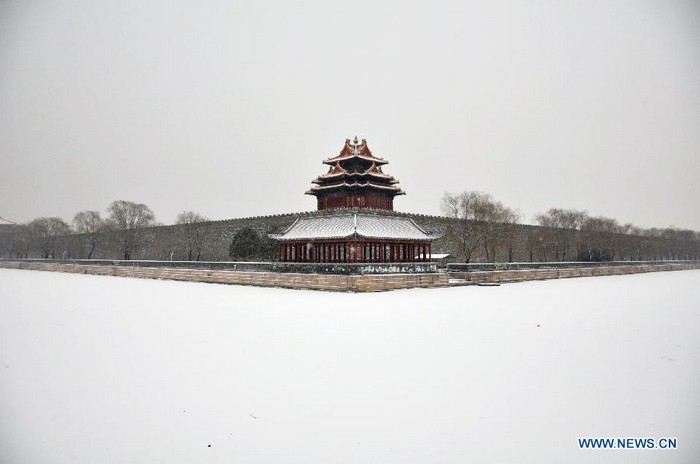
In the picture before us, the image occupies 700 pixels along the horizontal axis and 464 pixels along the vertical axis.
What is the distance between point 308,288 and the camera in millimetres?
25312

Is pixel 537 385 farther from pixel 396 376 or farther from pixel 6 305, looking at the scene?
pixel 6 305

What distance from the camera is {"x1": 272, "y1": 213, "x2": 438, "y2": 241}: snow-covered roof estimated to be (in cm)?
2888

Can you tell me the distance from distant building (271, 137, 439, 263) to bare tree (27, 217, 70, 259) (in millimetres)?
46860

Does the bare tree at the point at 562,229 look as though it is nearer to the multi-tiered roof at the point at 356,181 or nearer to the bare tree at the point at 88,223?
the multi-tiered roof at the point at 356,181

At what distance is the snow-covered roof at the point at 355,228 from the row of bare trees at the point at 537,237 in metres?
10.7

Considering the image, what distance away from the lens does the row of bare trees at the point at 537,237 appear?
4426 centimetres

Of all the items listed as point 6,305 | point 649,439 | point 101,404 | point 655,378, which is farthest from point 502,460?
point 6,305

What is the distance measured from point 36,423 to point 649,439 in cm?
767

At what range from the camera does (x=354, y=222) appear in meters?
29.1

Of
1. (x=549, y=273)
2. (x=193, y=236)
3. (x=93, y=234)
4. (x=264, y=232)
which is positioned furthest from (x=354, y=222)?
(x=93, y=234)

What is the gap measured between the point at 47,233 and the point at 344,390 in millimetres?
71777

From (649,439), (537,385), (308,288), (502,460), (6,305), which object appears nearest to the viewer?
(502,460)

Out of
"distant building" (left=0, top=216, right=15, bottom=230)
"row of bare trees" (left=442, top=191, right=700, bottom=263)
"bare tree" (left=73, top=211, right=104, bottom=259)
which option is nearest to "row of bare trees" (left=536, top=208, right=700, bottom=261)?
"row of bare trees" (left=442, top=191, right=700, bottom=263)

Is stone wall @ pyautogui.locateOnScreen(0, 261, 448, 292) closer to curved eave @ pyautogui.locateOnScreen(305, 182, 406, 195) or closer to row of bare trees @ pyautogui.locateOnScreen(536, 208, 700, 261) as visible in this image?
curved eave @ pyautogui.locateOnScreen(305, 182, 406, 195)
